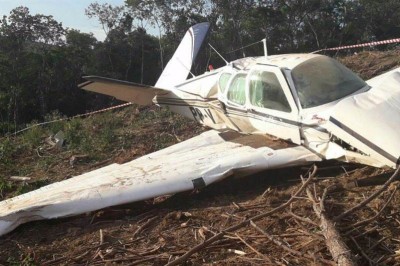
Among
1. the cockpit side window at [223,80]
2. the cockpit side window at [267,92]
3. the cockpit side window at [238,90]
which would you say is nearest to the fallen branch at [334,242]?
the cockpit side window at [267,92]

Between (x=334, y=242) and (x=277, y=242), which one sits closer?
(x=334, y=242)

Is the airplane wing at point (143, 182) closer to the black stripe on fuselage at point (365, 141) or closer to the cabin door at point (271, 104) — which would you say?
the cabin door at point (271, 104)

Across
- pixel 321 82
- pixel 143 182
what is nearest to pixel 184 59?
pixel 321 82

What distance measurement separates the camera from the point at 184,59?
1166 centimetres

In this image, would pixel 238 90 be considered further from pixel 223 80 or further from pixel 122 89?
pixel 122 89

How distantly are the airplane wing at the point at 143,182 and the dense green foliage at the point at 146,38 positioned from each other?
22.0m

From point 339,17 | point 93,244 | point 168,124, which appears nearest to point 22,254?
point 93,244

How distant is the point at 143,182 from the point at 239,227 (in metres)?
1.99

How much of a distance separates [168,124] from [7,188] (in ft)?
14.8

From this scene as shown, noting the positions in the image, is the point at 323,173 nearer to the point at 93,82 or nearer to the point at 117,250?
the point at 117,250

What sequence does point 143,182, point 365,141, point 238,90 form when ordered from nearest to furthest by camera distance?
point 365,141 → point 143,182 → point 238,90

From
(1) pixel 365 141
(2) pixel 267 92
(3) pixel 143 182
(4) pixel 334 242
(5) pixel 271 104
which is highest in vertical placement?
(2) pixel 267 92

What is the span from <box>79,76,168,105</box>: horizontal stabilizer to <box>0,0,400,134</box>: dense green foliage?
18.5 m

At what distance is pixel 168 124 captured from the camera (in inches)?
458
